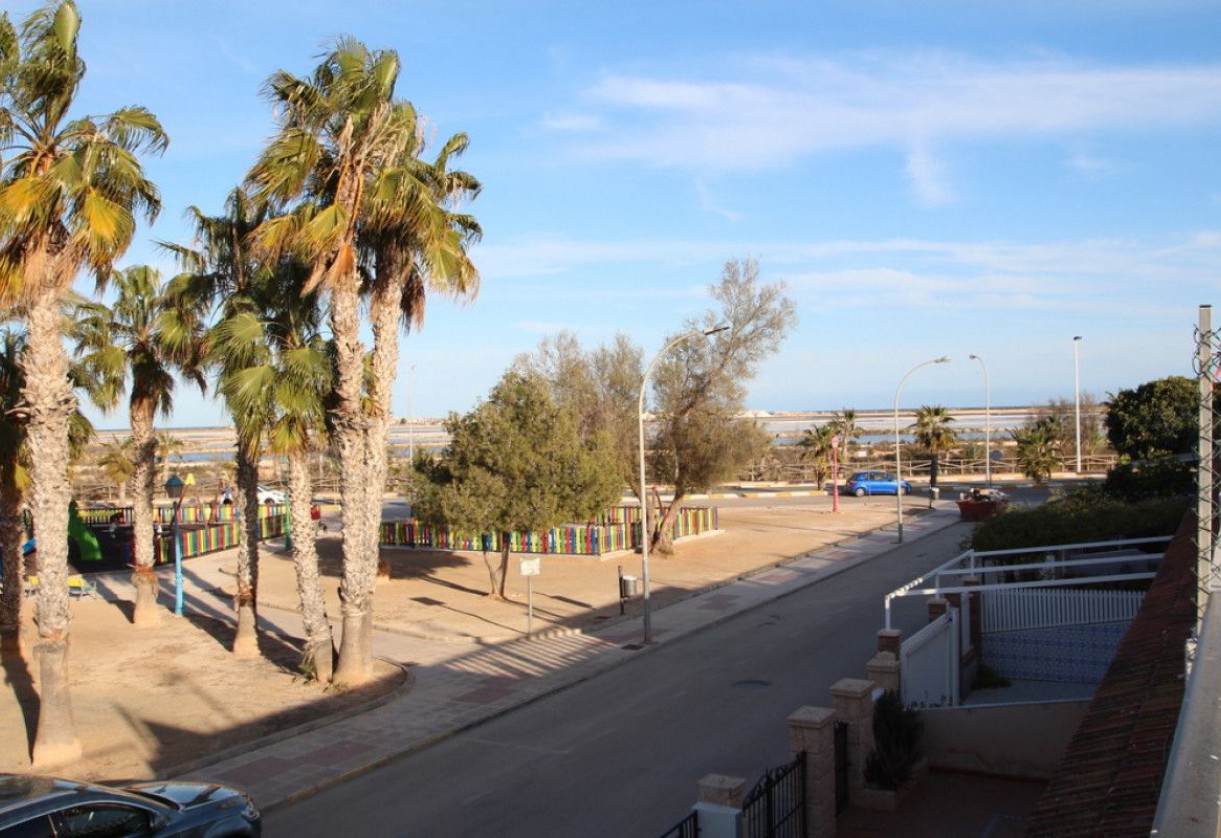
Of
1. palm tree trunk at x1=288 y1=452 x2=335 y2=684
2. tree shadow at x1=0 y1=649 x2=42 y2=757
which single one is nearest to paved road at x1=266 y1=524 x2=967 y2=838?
palm tree trunk at x1=288 y1=452 x2=335 y2=684

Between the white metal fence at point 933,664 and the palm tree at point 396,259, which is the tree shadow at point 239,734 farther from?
the white metal fence at point 933,664

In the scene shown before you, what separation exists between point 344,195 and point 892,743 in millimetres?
11815

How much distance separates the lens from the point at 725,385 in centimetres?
3331

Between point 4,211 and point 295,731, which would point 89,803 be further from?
point 4,211

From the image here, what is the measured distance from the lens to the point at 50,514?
13719mm

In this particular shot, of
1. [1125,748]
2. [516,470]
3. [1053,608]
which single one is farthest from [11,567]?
[1125,748]

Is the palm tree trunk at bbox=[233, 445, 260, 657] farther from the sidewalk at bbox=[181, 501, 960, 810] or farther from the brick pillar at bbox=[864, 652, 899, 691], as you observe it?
the brick pillar at bbox=[864, 652, 899, 691]

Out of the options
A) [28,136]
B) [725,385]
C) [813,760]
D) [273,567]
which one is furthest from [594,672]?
[273,567]

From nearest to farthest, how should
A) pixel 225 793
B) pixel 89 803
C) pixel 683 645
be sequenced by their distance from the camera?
pixel 89 803
pixel 225 793
pixel 683 645

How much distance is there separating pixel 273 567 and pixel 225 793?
25.7 m

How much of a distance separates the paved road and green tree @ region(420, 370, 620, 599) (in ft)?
17.8

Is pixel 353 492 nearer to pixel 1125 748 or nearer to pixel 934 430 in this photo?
pixel 1125 748

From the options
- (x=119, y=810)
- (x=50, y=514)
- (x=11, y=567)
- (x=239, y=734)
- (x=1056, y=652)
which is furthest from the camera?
(x=11, y=567)

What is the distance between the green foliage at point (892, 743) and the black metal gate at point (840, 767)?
29cm
